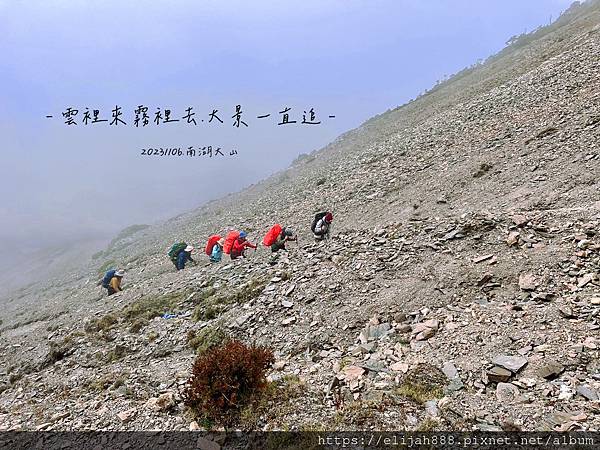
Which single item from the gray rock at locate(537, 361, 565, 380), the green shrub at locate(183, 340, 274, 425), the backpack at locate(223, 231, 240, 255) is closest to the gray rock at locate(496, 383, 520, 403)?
the gray rock at locate(537, 361, 565, 380)

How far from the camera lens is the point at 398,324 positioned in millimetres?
8648

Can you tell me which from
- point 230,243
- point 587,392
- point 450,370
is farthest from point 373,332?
point 230,243

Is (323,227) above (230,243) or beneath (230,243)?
beneath

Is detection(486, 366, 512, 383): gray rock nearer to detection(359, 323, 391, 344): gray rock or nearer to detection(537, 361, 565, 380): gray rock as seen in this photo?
detection(537, 361, 565, 380): gray rock

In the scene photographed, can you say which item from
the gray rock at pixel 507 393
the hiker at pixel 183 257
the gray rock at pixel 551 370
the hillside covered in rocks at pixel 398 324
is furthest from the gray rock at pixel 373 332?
the hiker at pixel 183 257

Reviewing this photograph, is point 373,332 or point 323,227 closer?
point 373,332

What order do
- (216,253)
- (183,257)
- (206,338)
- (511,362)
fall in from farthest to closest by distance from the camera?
(183,257) → (216,253) → (206,338) → (511,362)

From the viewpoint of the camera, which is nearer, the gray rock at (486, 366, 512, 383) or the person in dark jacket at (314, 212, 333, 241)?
the gray rock at (486, 366, 512, 383)

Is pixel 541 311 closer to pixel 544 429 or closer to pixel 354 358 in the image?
pixel 544 429

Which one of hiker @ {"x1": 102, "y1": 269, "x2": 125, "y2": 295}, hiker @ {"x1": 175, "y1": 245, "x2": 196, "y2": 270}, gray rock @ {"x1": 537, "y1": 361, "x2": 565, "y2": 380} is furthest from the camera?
hiker @ {"x1": 175, "y1": 245, "x2": 196, "y2": 270}

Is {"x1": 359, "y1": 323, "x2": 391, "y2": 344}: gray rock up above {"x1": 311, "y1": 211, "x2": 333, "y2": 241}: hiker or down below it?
below

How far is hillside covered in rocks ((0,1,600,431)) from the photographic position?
245 inches

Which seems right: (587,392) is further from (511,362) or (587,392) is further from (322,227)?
(322,227)

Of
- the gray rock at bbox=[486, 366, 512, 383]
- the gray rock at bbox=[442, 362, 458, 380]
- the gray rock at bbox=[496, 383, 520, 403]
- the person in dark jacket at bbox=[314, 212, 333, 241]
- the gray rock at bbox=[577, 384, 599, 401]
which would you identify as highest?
the person in dark jacket at bbox=[314, 212, 333, 241]
